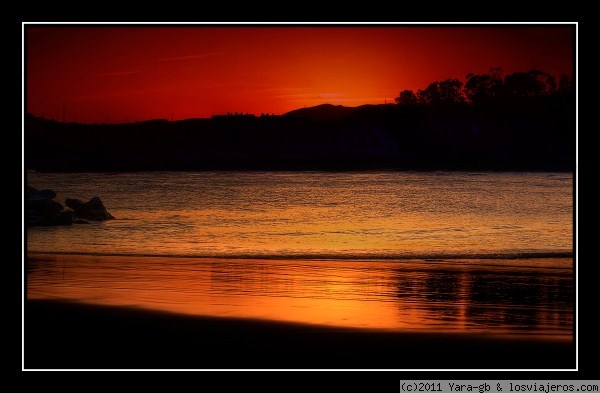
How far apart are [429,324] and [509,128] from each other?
1483 inches

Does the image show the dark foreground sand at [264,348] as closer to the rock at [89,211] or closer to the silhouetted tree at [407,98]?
the rock at [89,211]

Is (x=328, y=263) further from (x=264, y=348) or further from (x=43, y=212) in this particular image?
(x=43, y=212)

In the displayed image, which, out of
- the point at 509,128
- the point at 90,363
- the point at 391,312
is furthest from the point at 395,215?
the point at 90,363

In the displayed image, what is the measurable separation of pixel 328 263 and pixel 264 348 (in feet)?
18.8

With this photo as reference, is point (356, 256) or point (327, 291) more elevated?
point (356, 256)

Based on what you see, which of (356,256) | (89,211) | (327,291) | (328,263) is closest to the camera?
(327,291)

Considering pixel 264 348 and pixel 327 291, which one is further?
pixel 327 291

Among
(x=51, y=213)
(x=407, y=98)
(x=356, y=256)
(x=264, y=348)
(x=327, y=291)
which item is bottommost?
(x=264, y=348)

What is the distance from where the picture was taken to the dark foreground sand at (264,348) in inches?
304

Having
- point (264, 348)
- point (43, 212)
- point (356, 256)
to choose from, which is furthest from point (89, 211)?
point (264, 348)

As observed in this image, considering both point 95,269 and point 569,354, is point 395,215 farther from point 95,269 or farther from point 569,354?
point 569,354

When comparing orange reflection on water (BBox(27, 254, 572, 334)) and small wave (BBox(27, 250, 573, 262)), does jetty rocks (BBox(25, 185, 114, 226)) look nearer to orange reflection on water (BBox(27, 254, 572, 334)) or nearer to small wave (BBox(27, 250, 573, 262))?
small wave (BBox(27, 250, 573, 262))

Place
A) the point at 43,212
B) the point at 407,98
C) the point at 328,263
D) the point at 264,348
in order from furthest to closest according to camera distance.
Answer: the point at 407,98 → the point at 43,212 → the point at 328,263 → the point at 264,348

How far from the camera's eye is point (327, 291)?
10.5m
